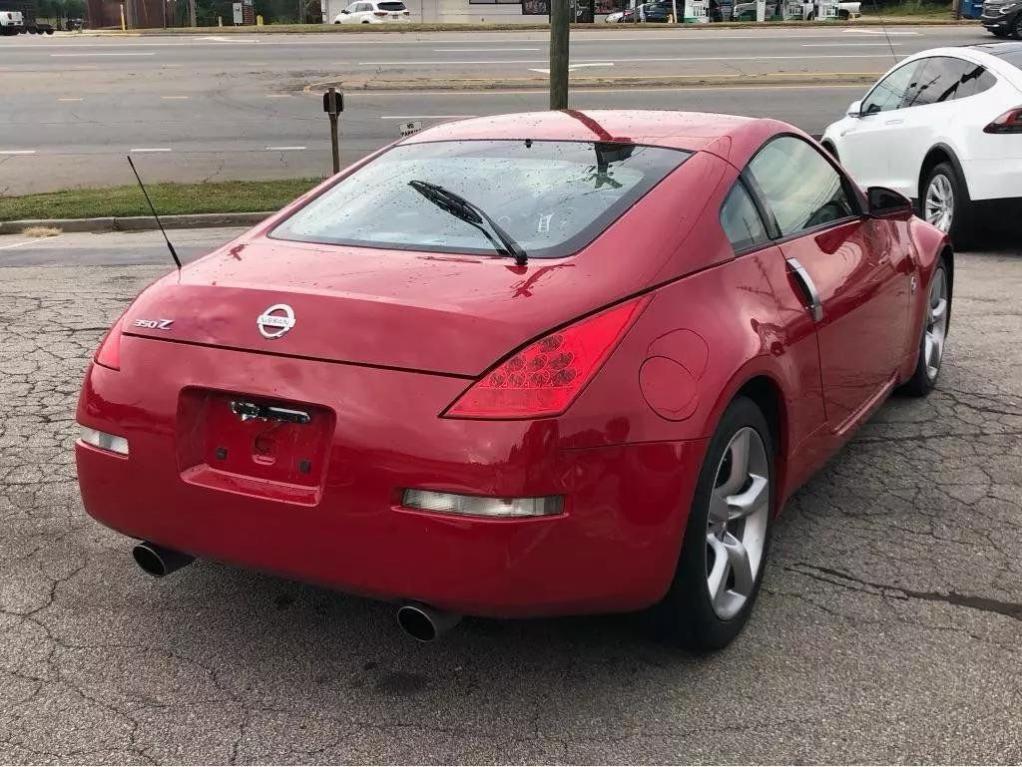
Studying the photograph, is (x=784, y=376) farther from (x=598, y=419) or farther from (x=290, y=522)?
(x=290, y=522)

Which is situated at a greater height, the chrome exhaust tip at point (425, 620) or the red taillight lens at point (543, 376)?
the red taillight lens at point (543, 376)

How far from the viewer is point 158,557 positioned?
3131 mm

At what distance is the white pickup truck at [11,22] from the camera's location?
52.5 metres

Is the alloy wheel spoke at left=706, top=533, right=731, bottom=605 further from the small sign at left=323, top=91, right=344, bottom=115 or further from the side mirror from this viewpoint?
the small sign at left=323, top=91, right=344, bottom=115

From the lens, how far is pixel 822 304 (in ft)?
12.1

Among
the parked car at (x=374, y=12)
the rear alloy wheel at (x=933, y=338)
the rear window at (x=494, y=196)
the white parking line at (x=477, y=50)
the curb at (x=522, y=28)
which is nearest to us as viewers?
the rear window at (x=494, y=196)

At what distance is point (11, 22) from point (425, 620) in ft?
194

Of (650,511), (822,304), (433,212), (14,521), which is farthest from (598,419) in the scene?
(14,521)

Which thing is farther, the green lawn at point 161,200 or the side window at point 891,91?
the green lawn at point 161,200

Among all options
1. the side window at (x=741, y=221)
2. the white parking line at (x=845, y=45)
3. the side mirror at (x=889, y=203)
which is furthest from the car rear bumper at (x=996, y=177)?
the white parking line at (x=845, y=45)

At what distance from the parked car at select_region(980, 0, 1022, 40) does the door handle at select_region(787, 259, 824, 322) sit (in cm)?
2844

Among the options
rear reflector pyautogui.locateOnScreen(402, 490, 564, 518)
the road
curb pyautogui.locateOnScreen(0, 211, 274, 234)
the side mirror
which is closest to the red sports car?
rear reflector pyautogui.locateOnScreen(402, 490, 564, 518)

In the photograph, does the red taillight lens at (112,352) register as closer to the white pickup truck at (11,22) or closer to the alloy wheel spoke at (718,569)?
the alloy wheel spoke at (718,569)

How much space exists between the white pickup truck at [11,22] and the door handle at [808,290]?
57407mm
